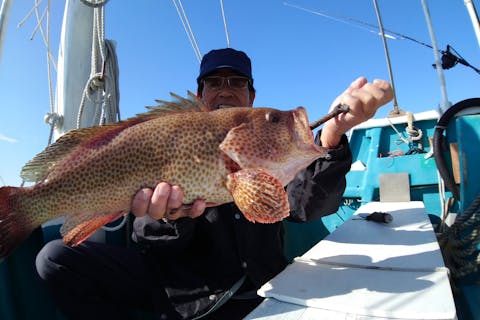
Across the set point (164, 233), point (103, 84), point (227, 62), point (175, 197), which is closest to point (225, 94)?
point (227, 62)

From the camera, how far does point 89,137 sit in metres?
1.75

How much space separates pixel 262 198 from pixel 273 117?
1.77ft

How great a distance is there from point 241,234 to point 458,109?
2339mm

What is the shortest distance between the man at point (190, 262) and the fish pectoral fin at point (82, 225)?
18.5 inches

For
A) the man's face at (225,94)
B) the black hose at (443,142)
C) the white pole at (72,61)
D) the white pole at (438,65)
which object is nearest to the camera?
the black hose at (443,142)

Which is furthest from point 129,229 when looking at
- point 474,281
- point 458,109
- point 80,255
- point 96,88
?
point 458,109

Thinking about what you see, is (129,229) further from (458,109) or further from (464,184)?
(458,109)

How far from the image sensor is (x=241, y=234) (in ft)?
7.72

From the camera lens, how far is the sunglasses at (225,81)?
9.85 ft

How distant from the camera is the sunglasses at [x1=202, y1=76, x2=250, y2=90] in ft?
9.85

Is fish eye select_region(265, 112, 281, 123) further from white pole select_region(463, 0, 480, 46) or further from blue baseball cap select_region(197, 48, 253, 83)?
white pole select_region(463, 0, 480, 46)

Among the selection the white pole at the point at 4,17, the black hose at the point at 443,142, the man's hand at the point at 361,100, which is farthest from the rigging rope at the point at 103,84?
the black hose at the point at 443,142

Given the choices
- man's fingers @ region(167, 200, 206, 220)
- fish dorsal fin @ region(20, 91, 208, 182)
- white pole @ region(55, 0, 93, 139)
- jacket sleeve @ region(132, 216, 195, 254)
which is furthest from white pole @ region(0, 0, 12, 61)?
man's fingers @ region(167, 200, 206, 220)

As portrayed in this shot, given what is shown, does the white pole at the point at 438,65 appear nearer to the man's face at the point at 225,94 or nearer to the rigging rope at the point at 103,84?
the man's face at the point at 225,94
